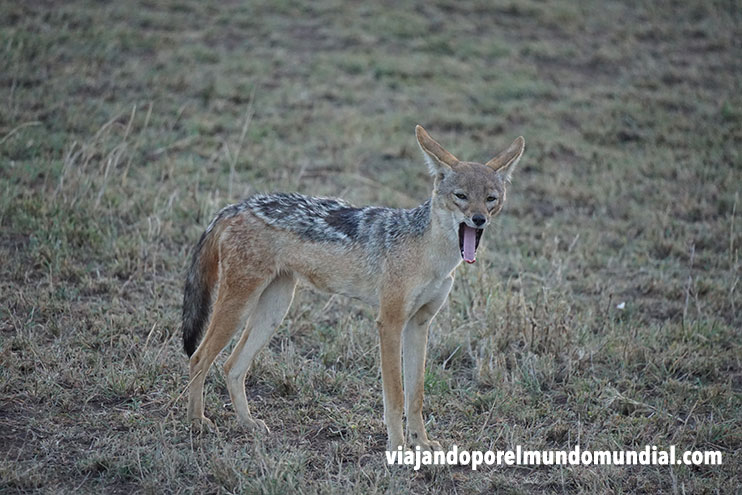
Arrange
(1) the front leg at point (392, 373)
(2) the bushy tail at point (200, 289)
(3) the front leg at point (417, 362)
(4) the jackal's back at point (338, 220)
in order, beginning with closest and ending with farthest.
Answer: (1) the front leg at point (392, 373), (3) the front leg at point (417, 362), (4) the jackal's back at point (338, 220), (2) the bushy tail at point (200, 289)

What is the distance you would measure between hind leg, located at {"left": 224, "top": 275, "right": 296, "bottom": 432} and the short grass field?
11.2 inches

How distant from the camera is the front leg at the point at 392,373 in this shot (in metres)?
5.17

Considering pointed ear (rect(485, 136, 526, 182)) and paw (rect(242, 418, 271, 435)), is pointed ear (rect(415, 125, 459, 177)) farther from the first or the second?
paw (rect(242, 418, 271, 435))

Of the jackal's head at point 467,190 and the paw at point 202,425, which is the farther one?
the paw at point 202,425

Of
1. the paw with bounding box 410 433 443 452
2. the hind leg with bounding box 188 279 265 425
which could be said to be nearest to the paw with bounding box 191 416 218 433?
the hind leg with bounding box 188 279 265 425

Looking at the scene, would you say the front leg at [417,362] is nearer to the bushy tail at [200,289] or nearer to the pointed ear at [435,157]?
the pointed ear at [435,157]

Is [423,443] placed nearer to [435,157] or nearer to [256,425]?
Answer: [256,425]

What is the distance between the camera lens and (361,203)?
9914mm

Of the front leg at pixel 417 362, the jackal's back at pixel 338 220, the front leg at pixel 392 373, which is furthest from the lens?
the jackal's back at pixel 338 220

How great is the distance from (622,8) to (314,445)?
15.8m

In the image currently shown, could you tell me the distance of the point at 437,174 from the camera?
542 cm

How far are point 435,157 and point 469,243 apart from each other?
2.22 ft

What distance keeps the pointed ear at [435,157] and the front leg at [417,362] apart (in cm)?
77

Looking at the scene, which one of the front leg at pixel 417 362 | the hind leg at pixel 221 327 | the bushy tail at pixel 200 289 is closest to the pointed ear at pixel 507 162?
the front leg at pixel 417 362
